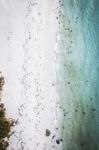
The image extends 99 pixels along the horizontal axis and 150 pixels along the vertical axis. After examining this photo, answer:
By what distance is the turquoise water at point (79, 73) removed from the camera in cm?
1186

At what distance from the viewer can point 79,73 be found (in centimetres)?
1230

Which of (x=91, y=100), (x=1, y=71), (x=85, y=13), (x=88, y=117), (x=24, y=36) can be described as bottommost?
(x=88, y=117)

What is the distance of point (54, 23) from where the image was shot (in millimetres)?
12617

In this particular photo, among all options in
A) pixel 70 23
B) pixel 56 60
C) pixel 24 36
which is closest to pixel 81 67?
pixel 56 60

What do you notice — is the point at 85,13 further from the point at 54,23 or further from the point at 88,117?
the point at 88,117

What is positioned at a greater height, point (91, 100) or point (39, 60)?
point (39, 60)

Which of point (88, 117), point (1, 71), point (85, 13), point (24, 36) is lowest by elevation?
point (88, 117)

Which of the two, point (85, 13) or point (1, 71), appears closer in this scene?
point (1, 71)

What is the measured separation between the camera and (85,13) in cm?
1279

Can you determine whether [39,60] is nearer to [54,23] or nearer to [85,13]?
[54,23]

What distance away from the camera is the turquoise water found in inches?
467

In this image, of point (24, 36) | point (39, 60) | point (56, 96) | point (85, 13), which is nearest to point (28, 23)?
point (24, 36)

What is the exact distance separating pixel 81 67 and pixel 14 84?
10.0ft

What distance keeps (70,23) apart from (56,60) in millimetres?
1834
